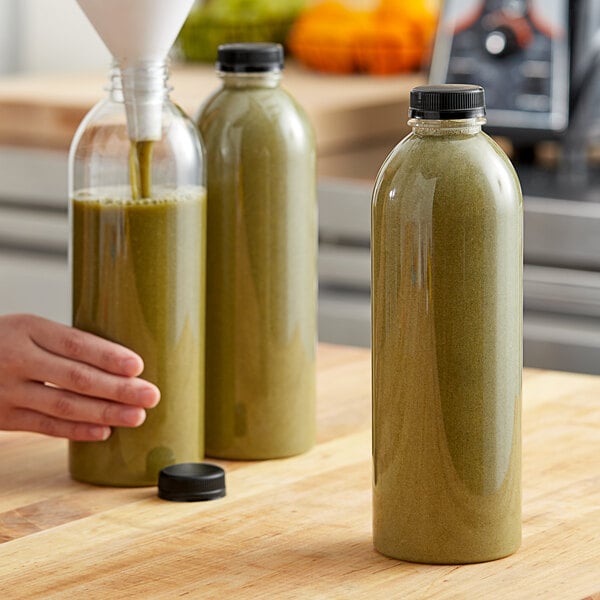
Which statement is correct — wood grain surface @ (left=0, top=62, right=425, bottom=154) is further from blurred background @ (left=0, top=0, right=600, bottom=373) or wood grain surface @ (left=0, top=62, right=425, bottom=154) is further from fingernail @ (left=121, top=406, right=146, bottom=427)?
fingernail @ (left=121, top=406, right=146, bottom=427)

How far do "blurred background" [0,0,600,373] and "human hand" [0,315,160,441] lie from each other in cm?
107

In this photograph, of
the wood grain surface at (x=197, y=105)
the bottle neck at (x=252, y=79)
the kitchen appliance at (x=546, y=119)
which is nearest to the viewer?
the bottle neck at (x=252, y=79)

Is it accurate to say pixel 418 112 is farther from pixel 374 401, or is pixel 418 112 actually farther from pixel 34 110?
pixel 34 110

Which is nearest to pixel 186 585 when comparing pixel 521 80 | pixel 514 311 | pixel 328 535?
pixel 328 535

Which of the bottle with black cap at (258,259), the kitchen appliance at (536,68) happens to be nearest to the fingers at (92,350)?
the bottle with black cap at (258,259)

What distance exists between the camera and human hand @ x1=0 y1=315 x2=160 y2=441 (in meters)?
1.02

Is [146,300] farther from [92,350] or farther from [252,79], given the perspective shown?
[252,79]

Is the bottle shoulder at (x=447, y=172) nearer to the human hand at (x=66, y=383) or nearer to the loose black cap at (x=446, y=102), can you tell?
the loose black cap at (x=446, y=102)

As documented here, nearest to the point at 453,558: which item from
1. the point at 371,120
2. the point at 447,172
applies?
the point at 447,172

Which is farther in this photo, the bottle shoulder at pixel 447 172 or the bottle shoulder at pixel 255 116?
the bottle shoulder at pixel 255 116

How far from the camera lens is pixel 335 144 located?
2.40 meters

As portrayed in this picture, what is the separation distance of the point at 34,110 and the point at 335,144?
546 mm

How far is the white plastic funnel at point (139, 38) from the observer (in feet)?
3.28

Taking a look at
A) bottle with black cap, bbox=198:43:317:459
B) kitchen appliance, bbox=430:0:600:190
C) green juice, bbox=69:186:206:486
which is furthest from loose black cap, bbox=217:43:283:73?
kitchen appliance, bbox=430:0:600:190
